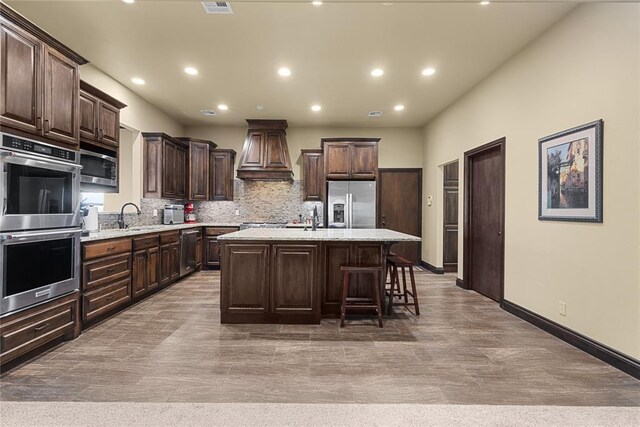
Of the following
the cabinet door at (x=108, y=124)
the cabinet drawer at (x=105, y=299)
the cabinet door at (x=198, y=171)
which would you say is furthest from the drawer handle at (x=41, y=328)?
the cabinet door at (x=198, y=171)

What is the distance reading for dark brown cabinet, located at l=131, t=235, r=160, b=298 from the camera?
3.94 meters

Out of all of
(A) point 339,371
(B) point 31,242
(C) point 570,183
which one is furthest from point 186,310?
(C) point 570,183

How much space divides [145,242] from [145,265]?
303 millimetres

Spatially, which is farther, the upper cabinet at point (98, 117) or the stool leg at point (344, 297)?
the upper cabinet at point (98, 117)

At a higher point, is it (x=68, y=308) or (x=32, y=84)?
(x=32, y=84)

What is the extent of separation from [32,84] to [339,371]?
3.27 m

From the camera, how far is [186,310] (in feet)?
12.5

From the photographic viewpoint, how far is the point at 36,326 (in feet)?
8.18

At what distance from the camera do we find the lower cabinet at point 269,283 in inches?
131

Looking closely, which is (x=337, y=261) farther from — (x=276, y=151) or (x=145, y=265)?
(x=276, y=151)

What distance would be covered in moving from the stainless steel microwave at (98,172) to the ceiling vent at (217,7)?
2.07 metres

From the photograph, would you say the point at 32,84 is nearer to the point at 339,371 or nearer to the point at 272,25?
the point at 272,25

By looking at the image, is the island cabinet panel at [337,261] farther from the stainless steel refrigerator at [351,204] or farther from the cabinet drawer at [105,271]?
the stainless steel refrigerator at [351,204]

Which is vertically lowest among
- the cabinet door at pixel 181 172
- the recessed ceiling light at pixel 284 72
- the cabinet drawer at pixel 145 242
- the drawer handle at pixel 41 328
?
the drawer handle at pixel 41 328
